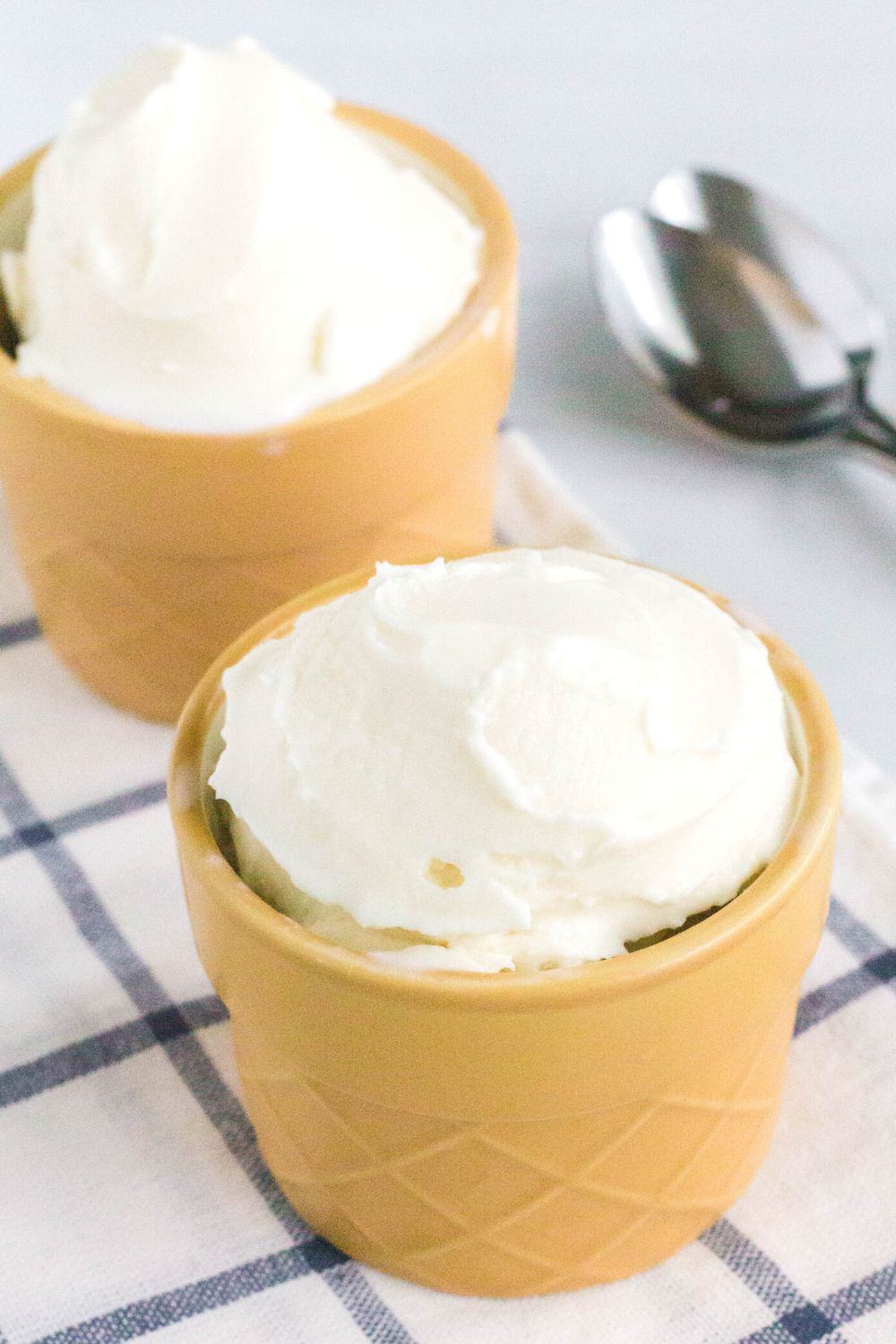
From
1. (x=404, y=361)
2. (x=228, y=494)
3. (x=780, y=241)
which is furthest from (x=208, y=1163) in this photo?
(x=780, y=241)

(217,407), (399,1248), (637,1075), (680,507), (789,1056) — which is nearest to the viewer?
(637,1075)

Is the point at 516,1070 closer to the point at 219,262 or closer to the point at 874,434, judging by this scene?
the point at 219,262

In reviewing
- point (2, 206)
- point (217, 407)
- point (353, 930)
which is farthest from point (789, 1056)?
point (2, 206)

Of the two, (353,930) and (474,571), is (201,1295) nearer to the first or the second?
(353,930)

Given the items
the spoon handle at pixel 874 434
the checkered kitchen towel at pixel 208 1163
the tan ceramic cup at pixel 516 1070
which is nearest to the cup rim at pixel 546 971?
the tan ceramic cup at pixel 516 1070

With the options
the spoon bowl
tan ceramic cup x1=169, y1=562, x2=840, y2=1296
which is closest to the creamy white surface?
tan ceramic cup x1=169, y1=562, x2=840, y2=1296

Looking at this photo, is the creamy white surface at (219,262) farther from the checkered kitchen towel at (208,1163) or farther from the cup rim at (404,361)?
the checkered kitchen towel at (208,1163)
